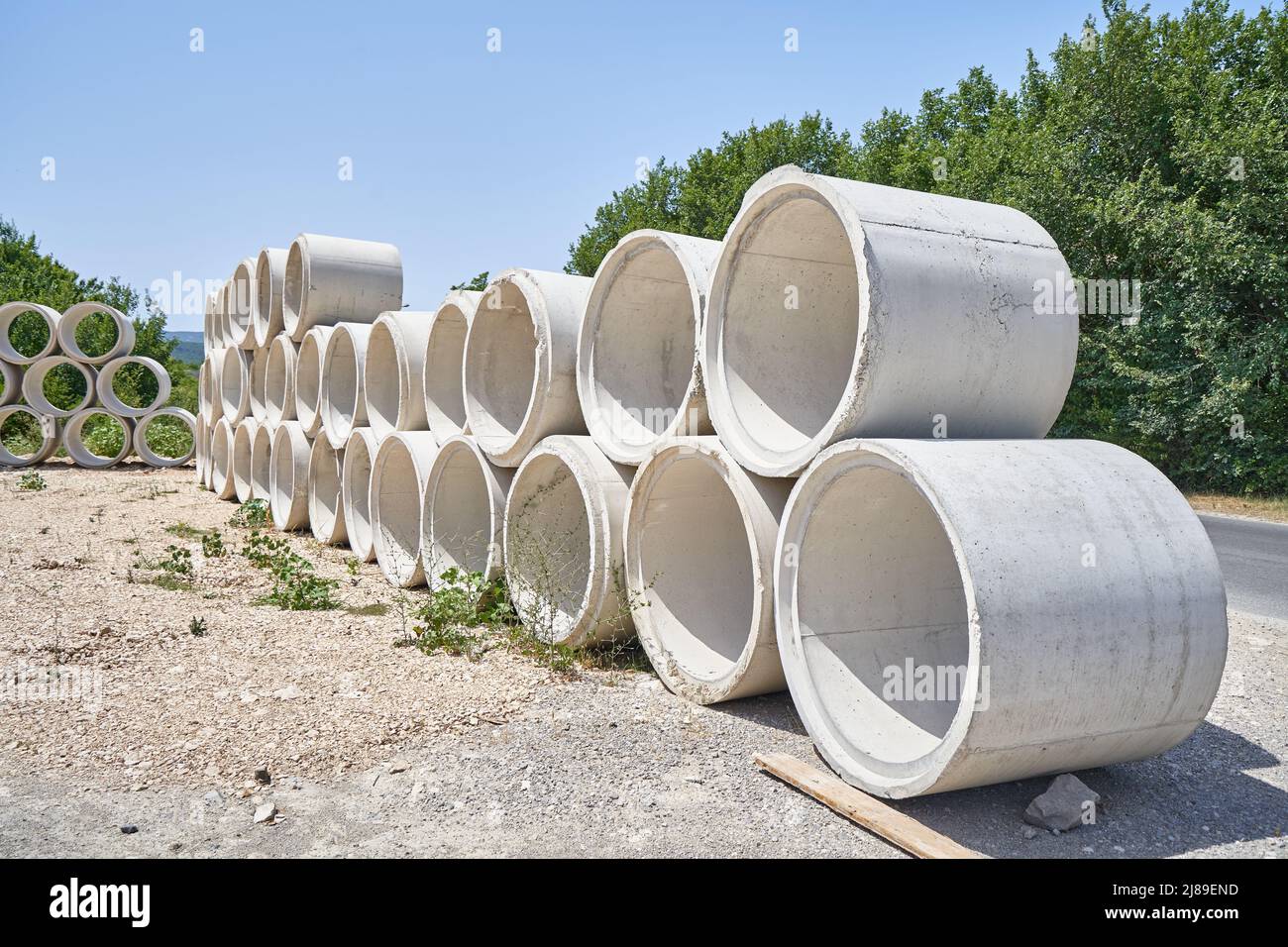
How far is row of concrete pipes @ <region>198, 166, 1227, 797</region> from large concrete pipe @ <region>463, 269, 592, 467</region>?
22 millimetres

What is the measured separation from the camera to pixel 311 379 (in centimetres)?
1092

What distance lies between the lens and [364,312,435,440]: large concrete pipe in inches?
316

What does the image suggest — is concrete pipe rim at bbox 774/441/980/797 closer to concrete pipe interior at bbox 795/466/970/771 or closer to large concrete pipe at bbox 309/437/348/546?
concrete pipe interior at bbox 795/466/970/771

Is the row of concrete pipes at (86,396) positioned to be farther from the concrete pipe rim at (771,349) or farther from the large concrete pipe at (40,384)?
the concrete pipe rim at (771,349)

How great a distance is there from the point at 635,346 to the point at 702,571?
159cm

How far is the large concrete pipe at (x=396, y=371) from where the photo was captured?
8016 millimetres

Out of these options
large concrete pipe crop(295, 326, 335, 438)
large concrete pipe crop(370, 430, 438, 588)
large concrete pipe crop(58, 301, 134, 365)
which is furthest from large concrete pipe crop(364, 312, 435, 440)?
large concrete pipe crop(58, 301, 134, 365)

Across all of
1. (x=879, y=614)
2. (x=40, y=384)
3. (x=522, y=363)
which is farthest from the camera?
(x=40, y=384)

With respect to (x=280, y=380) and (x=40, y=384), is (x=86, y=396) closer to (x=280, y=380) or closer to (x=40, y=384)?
(x=40, y=384)

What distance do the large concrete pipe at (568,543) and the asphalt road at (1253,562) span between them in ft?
14.2

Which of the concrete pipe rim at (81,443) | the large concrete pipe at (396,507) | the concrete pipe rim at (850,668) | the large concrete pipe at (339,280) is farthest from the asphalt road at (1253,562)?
the concrete pipe rim at (81,443)

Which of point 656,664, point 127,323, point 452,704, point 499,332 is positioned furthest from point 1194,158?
point 127,323

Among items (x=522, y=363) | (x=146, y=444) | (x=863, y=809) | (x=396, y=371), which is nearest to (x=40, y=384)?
(x=146, y=444)
